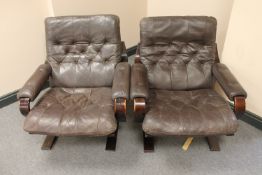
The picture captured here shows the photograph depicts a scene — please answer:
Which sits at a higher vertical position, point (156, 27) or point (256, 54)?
point (156, 27)

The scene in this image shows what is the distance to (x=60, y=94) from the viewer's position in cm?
193

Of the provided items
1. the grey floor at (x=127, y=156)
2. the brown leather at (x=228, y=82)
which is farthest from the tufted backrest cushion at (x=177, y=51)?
the grey floor at (x=127, y=156)

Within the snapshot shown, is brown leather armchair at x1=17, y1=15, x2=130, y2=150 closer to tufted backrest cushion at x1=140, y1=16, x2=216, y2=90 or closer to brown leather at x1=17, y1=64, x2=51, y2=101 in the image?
brown leather at x1=17, y1=64, x2=51, y2=101

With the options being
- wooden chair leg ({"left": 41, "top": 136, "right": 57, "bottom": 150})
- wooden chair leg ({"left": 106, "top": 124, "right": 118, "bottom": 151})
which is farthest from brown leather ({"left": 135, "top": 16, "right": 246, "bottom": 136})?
wooden chair leg ({"left": 41, "top": 136, "right": 57, "bottom": 150})

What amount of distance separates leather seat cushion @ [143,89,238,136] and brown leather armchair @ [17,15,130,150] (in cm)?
23

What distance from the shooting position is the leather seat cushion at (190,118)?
1554 mm

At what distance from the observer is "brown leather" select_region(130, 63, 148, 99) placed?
1612mm

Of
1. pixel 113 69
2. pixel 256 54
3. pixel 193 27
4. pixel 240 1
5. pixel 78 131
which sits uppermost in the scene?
pixel 240 1

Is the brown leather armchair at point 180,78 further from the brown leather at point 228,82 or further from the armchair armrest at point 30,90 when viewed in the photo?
the armchair armrest at point 30,90

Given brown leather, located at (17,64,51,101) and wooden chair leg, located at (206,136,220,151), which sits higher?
brown leather, located at (17,64,51,101)

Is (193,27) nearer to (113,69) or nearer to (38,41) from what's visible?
(113,69)

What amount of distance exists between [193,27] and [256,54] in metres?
0.57

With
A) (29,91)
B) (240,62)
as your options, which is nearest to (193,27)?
(240,62)

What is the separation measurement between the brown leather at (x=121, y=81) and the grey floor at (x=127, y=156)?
55 centimetres
